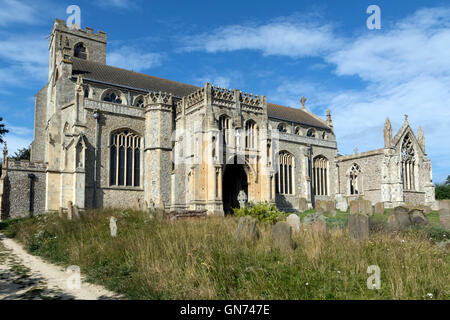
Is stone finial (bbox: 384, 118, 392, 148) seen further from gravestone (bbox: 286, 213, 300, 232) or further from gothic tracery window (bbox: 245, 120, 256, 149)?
gravestone (bbox: 286, 213, 300, 232)

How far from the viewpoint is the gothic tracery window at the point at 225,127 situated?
24072mm

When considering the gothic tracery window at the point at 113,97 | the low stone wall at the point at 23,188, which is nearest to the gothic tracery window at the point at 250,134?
the gothic tracery window at the point at 113,97

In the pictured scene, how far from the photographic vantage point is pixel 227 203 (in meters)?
27.0

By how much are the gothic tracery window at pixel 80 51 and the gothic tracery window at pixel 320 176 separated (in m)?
25.8

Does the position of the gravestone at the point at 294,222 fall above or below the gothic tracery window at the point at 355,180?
below

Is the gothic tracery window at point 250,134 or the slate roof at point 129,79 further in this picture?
the slate roof at point 129,79

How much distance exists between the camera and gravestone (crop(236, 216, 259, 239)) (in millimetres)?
9656

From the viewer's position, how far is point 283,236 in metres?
8.95

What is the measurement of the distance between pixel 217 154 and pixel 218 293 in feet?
54.6

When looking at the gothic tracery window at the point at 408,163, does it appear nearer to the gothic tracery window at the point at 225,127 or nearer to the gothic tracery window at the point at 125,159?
the gothic tracery window at the point at 225,127

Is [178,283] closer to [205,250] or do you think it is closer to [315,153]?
[205,250]

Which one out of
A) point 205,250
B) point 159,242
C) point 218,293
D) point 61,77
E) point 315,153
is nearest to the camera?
point 218,293
